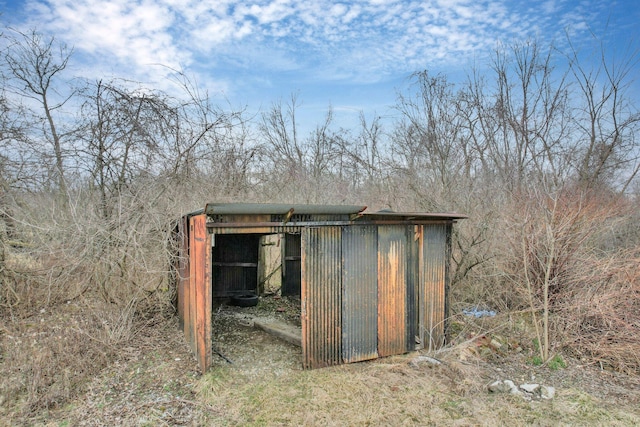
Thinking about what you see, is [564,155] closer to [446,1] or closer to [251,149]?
[446,1]

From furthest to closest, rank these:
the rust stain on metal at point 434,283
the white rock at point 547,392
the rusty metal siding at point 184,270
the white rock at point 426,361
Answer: the rusty metal siding at point 184,270 → the rust stain on metal at point 434,283 → the white rock at point 426,361 → the white rock at point 547,392

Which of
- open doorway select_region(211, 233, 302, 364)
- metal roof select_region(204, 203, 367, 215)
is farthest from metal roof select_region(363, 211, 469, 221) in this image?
open doorway select_region(211, 233, 302, 364)

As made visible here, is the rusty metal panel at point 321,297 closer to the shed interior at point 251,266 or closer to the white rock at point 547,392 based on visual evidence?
the white rock at point 547,392

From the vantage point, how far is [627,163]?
38.2ft

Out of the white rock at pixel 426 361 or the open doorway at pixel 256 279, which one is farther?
the open doorway at pixel 256 279

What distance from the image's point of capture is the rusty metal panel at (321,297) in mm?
5273

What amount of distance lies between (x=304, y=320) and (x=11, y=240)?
6.30 meters

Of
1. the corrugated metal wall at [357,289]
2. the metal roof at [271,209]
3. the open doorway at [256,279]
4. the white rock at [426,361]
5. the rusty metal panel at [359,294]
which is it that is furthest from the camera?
the open doorway at [256,279]

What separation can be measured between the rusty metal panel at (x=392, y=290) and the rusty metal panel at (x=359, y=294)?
0.08 metres

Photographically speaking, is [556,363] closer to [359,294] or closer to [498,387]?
[498,387]

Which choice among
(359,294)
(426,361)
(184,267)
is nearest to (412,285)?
(359,294)

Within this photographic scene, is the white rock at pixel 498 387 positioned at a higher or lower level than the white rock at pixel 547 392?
higher

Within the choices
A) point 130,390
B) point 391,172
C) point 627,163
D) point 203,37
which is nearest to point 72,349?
point 130,390

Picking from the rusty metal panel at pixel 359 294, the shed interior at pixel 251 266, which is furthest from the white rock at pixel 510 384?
the shed interior at pixel 251 266
